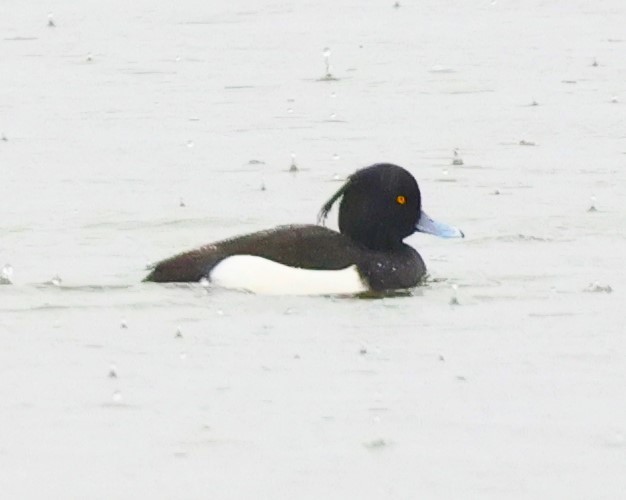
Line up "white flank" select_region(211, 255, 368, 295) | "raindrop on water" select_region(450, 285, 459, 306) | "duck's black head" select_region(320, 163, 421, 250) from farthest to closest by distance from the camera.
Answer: "duck's black head" select_region(320, 163, 421, 250) < "white flank" select_region(211, 255, 368, 295) < "raindrop on water" select_region(450, 285, 459, 306)

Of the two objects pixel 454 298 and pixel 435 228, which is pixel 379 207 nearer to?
pixel 435 228

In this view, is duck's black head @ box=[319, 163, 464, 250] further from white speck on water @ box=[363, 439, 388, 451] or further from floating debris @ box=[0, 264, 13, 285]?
white speck on water @ box=[363, 439, 388, 451]

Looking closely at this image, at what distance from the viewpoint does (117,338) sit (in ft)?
36.6

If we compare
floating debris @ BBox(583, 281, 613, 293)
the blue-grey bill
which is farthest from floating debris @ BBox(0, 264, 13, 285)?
floating debris @ BBox(583, 281, 613, 293)

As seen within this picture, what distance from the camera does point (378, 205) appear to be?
1339cm

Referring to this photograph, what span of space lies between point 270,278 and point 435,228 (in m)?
1.49

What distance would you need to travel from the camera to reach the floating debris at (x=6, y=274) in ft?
41.6

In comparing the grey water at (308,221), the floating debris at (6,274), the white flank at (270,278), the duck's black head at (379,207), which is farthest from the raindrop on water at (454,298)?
the floating debris at (6,274)

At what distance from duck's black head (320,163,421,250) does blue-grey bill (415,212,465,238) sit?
3.9 inches

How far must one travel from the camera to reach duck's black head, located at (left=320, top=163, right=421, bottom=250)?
1337 cm

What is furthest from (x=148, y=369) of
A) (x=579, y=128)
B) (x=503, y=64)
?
(x=503, y=64)

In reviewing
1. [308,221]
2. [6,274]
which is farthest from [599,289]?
[6,274]

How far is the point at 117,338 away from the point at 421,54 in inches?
512

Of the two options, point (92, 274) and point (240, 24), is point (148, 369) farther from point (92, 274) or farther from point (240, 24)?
point (240, 24)
